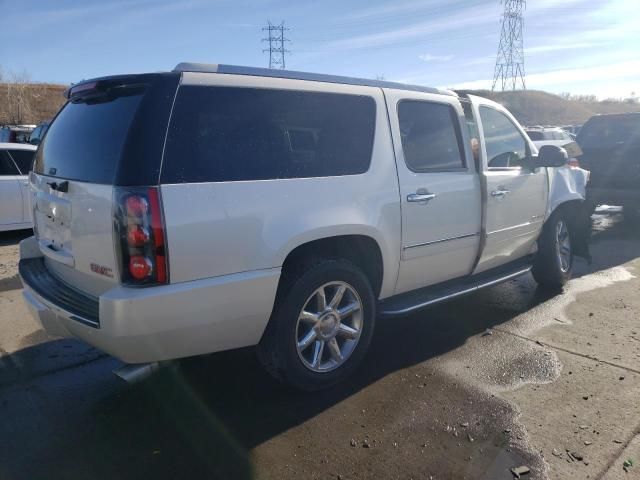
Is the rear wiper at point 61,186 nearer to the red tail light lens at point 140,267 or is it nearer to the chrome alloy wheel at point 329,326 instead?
the red tail light lens at point 140,267

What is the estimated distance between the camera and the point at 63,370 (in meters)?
3.92

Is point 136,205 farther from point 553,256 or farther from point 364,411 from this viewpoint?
point 553,256

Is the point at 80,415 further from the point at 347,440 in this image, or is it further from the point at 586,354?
the point at 586,354

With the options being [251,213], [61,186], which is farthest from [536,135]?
[61,186]

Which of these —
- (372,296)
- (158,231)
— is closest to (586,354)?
(372,296)

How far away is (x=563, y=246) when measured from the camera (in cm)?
599

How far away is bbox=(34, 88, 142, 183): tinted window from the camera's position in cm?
286

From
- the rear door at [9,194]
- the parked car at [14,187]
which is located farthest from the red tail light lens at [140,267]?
the rear door at [9,194]

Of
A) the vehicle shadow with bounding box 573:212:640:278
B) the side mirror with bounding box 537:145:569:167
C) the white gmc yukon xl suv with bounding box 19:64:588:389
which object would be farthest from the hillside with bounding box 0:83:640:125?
the white gmc yukon xl suv with bounding box 19:64:588:389

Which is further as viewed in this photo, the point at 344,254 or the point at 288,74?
the point at 344,254

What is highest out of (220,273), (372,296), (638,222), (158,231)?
(158,231)

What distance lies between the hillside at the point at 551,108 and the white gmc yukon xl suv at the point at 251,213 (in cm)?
6343

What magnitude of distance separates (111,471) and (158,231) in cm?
125

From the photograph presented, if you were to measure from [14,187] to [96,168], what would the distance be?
6.09m
